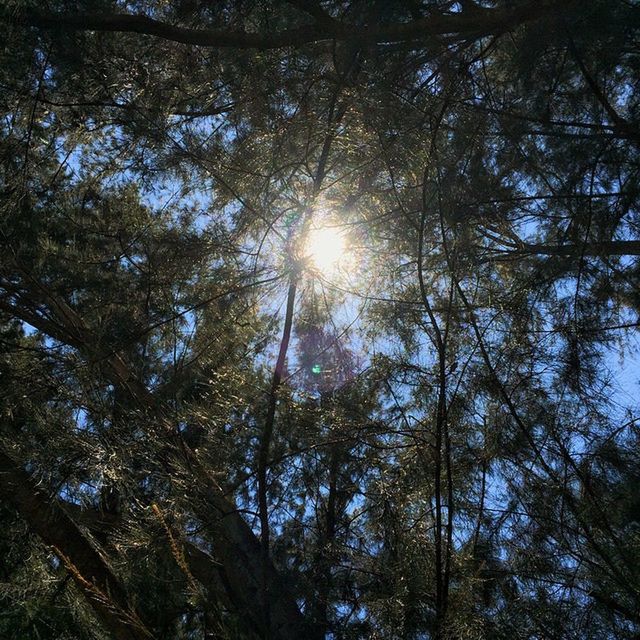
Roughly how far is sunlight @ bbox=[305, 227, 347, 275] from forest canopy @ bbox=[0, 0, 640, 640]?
2 centimetres

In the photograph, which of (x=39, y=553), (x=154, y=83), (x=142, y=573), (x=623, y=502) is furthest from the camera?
(x=39, y=553)

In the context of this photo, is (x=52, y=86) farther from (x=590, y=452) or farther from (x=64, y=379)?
(x=590, y=452)

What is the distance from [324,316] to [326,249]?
0.44 m

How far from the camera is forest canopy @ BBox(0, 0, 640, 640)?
2584 mm

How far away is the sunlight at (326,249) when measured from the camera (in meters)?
3.11

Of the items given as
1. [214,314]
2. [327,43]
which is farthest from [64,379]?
[327,43]

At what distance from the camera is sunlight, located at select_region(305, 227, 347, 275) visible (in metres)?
3.11

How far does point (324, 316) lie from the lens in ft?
11.4

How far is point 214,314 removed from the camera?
3479mm

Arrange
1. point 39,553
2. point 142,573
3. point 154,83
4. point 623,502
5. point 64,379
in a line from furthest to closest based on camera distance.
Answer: point 39,553, point 154,83, point 64,379, point 142,573, point 623,502

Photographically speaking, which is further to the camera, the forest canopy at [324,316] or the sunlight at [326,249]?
the sunlight at [326,249]

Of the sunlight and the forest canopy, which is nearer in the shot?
the forest canopy

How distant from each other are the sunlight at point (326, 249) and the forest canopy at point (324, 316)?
0.02 metres

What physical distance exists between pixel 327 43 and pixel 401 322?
1.47m
